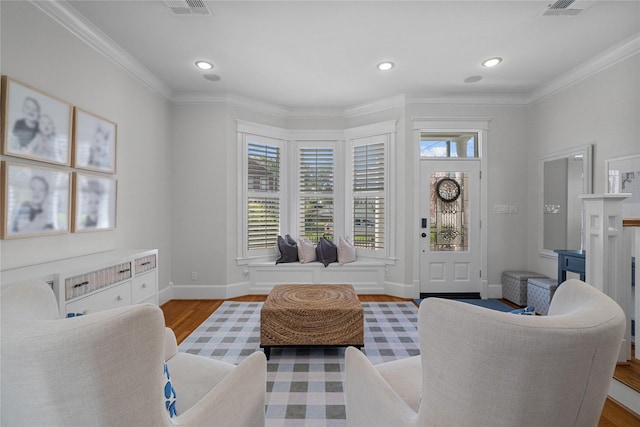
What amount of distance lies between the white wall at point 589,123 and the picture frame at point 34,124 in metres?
5.04

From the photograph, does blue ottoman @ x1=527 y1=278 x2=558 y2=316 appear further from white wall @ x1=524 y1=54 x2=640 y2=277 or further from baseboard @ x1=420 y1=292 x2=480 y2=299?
baseboard @ x1=420 y1=292 x2=480 y2=299

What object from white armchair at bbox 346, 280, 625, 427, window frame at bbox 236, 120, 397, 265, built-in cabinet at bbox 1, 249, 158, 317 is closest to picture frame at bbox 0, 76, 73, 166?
built-in cabinet at bbox 1, 249, 158, 317

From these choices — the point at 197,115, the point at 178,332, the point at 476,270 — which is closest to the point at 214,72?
the point at 197,115

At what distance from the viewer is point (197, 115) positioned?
400 cm

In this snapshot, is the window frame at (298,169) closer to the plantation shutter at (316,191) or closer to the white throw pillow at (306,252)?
the plantation shutter at (316,191)

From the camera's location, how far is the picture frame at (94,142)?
7.84ft

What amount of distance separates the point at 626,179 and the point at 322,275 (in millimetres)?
3536

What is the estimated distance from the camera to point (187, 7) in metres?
2.28

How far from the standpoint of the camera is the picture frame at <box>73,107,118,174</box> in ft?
7.84

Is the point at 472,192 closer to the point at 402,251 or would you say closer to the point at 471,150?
the point at 471,150

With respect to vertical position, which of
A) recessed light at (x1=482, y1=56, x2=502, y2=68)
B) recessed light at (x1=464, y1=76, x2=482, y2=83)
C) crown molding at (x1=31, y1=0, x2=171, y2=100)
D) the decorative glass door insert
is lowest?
the decorative glass door insert

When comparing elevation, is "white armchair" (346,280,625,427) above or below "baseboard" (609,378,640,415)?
above

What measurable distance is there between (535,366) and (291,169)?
4.14 metres

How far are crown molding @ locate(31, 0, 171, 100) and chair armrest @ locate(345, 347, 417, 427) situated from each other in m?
3.20
